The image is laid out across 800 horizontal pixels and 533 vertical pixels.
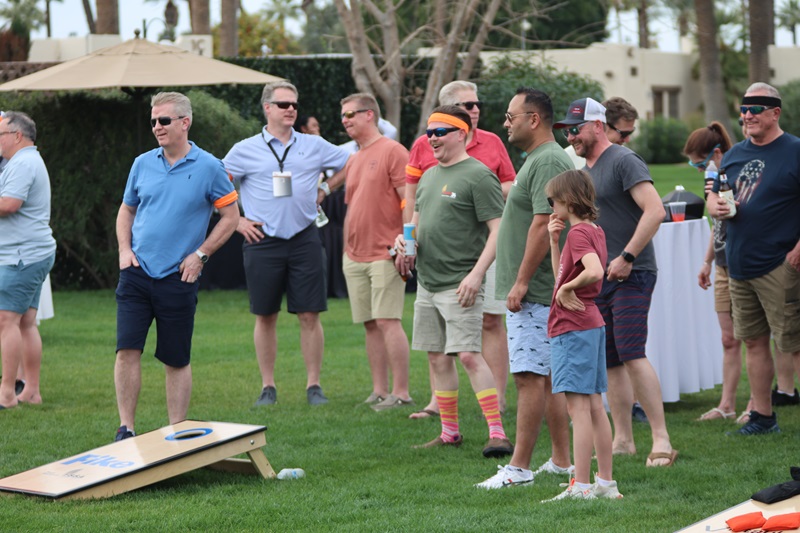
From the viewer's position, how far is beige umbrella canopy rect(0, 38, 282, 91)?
561 inches

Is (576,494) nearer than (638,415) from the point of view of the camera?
Yes

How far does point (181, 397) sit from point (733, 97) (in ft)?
154

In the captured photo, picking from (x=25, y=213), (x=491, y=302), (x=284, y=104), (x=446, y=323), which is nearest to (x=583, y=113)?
(x=446, y=323)

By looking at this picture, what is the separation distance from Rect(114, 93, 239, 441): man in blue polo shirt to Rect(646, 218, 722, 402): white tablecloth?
10.3 ft

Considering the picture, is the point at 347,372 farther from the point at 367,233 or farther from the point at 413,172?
the point at 413,172

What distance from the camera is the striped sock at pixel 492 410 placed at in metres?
7.03

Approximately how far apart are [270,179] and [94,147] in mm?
8683

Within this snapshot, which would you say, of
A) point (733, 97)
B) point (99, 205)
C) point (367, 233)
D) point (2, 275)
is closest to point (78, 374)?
point (2, 275)

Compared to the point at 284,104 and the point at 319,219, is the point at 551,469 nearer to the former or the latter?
the point at 319,219

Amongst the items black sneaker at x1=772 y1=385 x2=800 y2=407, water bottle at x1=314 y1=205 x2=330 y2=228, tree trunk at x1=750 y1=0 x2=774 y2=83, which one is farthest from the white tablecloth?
tree trunk at x1=750 y1=0 x2=774 y2=83

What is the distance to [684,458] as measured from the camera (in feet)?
22.6

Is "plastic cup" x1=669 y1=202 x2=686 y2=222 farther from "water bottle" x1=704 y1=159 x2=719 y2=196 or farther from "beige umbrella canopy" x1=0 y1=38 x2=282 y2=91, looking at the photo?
"beige umbrella canopy" x1=0 y1=38 x2=282 y2=91

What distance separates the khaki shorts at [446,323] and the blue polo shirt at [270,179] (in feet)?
5.98

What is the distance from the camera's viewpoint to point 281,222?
349 inches
